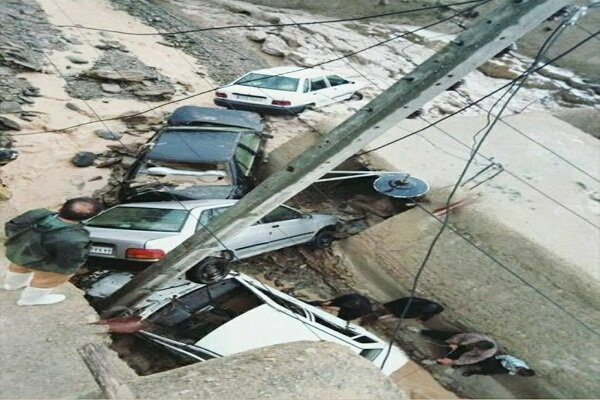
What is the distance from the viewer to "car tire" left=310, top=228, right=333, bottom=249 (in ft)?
33.4

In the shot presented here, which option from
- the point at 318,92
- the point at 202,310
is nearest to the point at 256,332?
the point at 202,310

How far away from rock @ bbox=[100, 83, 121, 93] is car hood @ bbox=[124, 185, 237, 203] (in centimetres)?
665

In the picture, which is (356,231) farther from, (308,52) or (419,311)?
(308,52)

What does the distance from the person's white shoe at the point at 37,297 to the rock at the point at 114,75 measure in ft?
33.7

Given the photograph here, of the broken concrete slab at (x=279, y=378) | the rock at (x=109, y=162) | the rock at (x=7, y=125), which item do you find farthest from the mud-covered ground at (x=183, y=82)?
the broken concrete slab at (x=279, y=378)

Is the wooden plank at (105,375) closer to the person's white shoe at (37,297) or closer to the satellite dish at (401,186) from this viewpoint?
the person's white shoe at (37,297)

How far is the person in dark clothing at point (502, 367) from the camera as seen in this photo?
809 centimetres

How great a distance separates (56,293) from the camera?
6.57m

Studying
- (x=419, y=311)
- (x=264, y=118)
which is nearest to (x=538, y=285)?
(x=419, y=311)

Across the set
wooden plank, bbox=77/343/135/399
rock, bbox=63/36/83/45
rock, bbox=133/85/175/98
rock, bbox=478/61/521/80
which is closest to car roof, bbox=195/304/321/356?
wooden plank, bbox=77/343/135/399

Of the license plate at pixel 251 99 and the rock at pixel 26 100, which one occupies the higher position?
the license plate at pixel 251 99

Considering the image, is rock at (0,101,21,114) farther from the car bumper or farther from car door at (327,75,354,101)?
car door at (327,75,354,101)

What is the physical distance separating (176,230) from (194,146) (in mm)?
2544

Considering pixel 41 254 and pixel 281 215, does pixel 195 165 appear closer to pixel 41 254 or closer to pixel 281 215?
pixel 281 215
